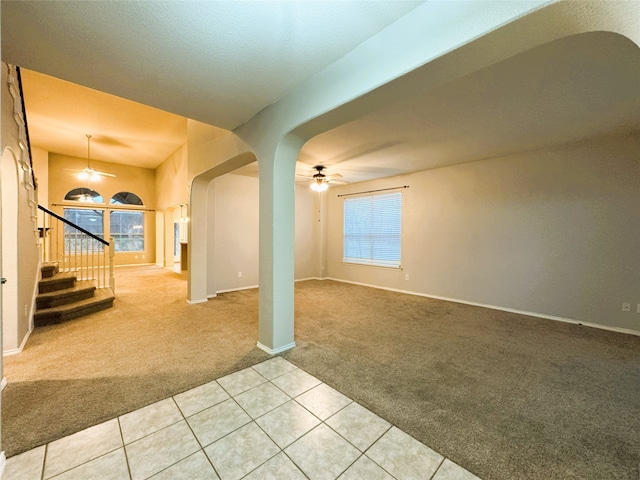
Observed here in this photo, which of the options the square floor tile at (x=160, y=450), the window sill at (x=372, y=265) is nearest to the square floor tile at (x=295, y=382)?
the square floor tile at (x=160, y=450)

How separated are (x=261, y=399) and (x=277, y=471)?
0.63 meters

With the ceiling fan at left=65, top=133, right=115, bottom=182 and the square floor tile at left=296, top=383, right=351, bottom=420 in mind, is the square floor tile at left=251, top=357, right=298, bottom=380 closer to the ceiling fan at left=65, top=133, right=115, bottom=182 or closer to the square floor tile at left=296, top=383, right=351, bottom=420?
the square floor tile at left=296, top=383, right=351, bottom=420

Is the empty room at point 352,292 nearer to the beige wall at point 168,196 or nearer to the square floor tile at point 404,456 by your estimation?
the square floor tile at point 404,456

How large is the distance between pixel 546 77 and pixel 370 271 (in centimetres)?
460

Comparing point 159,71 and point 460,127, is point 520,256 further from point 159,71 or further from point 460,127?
point 159,71

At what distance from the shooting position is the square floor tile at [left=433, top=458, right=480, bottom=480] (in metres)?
1.35

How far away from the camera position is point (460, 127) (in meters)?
3.18

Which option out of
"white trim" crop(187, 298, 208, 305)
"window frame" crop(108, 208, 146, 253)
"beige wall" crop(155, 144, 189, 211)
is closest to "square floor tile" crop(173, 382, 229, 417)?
"white trim" crop(187, 298, 208, 305)

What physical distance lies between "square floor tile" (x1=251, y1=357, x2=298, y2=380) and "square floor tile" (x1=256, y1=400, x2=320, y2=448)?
1.45 ft

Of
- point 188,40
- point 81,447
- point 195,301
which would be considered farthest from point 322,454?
point 195,301

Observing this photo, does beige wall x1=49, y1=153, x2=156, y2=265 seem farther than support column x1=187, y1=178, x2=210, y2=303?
Yes

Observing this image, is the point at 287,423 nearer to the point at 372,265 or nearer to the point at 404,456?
the point at 404,456

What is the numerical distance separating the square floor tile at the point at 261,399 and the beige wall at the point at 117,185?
8.22 metres

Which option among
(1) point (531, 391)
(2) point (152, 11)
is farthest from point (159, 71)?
(1) point (531, 391)
